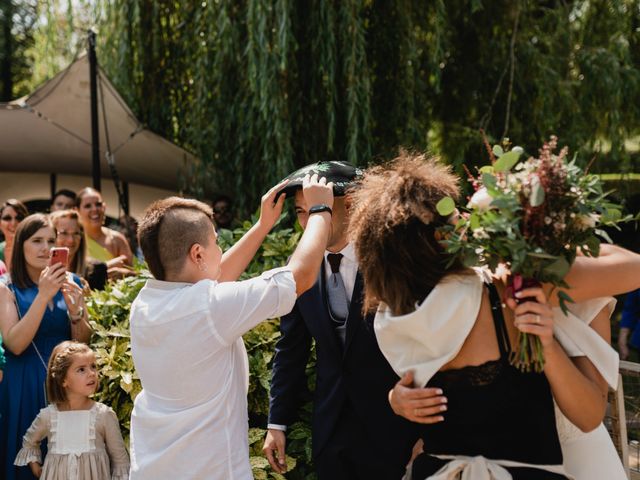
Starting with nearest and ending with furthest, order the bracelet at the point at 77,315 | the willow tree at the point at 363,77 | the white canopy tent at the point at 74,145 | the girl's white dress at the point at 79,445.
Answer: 1. the girl's white dress at the point at 79,445
2. the bracelet at the point at 77,315
3. the willow tree at the point at 363,77
4. the white canopy tent at the point at 74,145

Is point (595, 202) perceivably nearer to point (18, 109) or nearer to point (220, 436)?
point (220, 436)

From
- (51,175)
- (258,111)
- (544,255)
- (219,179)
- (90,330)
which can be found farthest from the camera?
(51,175)

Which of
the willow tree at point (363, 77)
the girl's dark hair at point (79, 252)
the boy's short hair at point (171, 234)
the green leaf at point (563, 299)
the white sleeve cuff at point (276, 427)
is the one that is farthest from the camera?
the willow tree at point (363, 77)

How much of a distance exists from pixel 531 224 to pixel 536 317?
0.79 feet

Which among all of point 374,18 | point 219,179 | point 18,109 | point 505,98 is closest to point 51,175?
point 18,109

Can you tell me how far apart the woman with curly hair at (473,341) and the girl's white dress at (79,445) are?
233 cm

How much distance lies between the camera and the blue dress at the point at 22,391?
4195mm

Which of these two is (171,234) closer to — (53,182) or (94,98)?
(94,98)

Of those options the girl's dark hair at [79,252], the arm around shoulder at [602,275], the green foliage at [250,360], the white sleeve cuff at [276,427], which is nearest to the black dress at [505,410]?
the arm around shoulder at [602,275]

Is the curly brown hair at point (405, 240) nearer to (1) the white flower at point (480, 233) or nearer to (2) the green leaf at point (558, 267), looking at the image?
(1) the white flower at point (480, 233)

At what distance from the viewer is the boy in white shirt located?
233cm

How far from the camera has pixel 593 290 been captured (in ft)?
6.60

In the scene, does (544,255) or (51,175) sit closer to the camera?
(544,255)

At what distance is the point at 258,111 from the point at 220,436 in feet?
15.8
